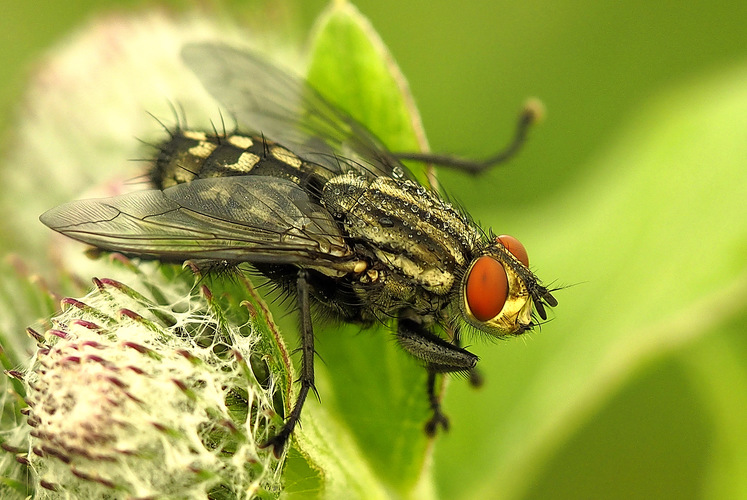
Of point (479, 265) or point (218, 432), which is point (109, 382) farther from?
point (479, 265)

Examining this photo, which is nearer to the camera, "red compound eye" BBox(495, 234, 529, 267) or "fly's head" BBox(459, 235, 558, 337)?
"fly's head" BBox(459, 235, 558, 337)

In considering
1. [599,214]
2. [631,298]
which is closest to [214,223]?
[631,298]

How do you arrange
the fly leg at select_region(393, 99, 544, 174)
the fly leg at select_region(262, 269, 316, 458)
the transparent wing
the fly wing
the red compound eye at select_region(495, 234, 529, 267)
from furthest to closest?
1. the fly leg at select_region(393, 99, 544, 174)
2. the transparent wing
3. the red compound eye at select_region(495, 234, 529, 267)
4. the fly wing
5. the fly leg at select_region(262, 269, 316, 458)

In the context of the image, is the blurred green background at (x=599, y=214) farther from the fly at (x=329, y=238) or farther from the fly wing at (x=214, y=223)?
the fly wing at (x=214, y=223)

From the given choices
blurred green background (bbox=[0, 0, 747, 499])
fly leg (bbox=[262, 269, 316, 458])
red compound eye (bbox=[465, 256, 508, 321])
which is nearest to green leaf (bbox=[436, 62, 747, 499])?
blurred green background (bbox=[0, 0, 747, 499])

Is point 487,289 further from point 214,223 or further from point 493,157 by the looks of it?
point 493,157

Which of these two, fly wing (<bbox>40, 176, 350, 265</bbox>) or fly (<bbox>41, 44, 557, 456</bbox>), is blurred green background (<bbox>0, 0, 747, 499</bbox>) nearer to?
fly (<bbox>41, 44, 557, 456</bbox>)

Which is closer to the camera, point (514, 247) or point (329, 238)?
point (329, 238)

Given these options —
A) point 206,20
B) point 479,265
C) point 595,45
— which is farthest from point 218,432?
point 595,45
